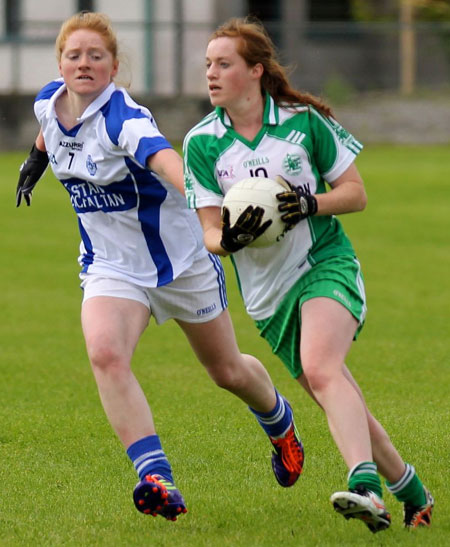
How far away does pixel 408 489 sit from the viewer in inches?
206

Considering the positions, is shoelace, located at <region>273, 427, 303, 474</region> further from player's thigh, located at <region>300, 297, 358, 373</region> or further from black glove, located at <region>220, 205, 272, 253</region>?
black glove, located at <region>220, 205, 272, 253</region>

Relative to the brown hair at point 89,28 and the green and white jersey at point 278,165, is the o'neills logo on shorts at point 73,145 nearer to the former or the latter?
the brown hair at point 89,28

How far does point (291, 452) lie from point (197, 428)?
1315mm

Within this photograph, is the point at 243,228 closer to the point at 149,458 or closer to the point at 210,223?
the point at 210,223

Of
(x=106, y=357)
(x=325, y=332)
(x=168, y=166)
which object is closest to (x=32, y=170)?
(x=168, y=166)

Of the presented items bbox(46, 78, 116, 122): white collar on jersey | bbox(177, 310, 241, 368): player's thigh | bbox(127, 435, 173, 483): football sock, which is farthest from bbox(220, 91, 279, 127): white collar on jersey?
bbox(127, 435, 173, 483): football sock

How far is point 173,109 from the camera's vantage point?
29.4 m

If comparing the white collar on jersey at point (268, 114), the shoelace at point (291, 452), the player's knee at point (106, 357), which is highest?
the white collar on jersey at point (268, 114)

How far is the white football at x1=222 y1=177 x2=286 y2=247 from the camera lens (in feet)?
16.3

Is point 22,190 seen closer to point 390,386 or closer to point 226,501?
point 226,501

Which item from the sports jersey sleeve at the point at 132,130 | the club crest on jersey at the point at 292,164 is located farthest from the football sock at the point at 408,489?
the sports jersey sleeve at the point at 132,130

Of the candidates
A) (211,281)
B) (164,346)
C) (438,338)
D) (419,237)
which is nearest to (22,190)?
(211,281)

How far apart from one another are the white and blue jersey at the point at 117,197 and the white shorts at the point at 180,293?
4 cm

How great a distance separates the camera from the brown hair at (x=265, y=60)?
5289mm
